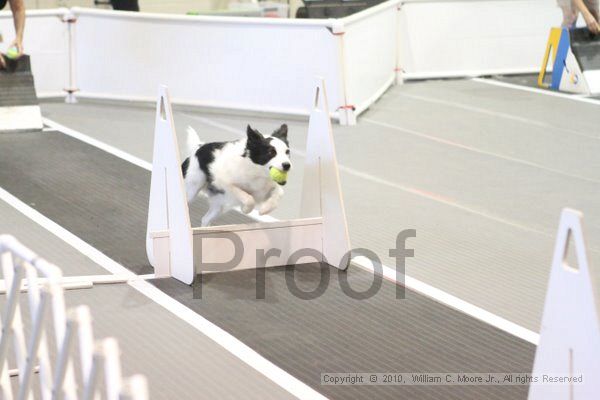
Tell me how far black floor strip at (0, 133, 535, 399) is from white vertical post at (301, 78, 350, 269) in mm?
167

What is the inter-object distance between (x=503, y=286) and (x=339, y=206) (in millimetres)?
1036

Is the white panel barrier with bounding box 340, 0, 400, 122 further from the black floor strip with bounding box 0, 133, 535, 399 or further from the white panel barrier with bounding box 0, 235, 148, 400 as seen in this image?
the white panel barrier with bounding box 0, 235, 148, 400

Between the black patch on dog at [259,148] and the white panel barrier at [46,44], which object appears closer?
the black patch on dog at [259,148]

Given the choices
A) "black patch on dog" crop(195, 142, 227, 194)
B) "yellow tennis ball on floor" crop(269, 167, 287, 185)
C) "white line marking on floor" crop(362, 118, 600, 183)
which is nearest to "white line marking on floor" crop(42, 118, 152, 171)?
"black patch on dog" crop(195, 142, 227, 194)

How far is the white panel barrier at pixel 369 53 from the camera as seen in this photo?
9.82 m

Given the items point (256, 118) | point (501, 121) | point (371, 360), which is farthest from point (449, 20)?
point (371, 360)

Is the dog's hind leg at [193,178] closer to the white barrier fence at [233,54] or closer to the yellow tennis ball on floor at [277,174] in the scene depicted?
the yellow tennis ball on floor at [277,174]

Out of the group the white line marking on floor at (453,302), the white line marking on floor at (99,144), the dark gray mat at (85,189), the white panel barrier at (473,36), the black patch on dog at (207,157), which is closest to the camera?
the white line marking on floor at (453,302)

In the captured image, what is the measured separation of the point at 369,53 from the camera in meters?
10.6

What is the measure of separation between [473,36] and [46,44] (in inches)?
212

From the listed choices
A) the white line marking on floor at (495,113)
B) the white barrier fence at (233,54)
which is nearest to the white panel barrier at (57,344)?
the white barrier fence at (233,54)

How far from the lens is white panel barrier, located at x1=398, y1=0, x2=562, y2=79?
12.2 m

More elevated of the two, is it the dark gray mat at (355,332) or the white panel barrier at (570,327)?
the white panel barrier at (570,327)

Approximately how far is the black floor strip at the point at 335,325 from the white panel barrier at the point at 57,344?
1436mm
